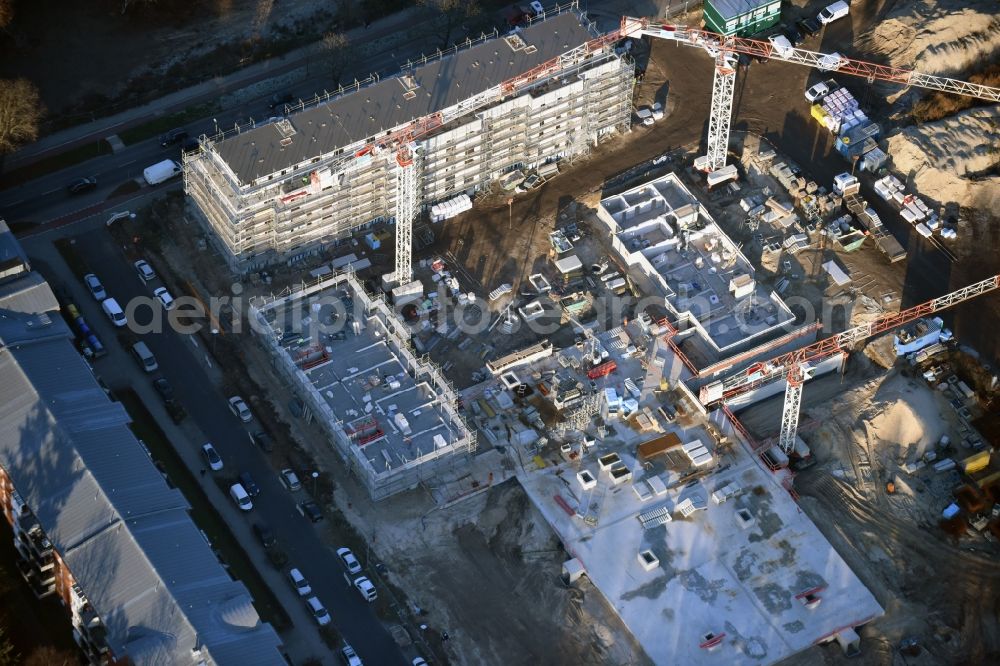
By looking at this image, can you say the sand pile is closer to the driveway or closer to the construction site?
the construction site

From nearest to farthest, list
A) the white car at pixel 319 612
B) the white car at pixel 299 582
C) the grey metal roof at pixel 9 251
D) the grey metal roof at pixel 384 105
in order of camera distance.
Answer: the white car at pixel 319 612, the white car at pixel 299 582, the grey metal roof at pixel 9 251, the grey metal roof at pixel 384 105

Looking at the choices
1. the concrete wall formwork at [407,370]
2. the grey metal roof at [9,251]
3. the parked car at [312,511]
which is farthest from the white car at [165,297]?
the parked car at [312,511]

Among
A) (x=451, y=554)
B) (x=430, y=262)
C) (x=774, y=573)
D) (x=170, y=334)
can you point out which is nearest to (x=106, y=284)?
(x=170, y=334)

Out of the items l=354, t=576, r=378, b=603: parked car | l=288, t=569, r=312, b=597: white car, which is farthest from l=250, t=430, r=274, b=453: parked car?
l=354, t=576, r=378, b=603: parked car

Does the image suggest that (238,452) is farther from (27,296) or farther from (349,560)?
(27,296)

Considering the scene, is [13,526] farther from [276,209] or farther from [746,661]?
[746,661]

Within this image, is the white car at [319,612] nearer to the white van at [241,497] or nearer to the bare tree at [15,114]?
the white van at [241,497]

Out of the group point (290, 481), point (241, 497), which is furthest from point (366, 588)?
point (241, 497)
